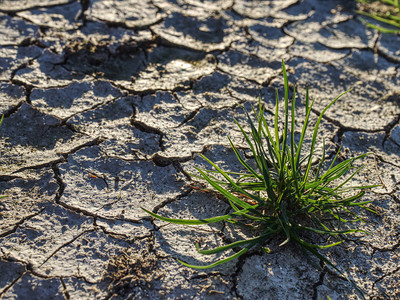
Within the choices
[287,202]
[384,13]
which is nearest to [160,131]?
[287,202]

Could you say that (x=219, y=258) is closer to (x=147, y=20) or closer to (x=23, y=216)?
(x=23, y=216)

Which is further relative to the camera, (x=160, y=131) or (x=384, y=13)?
(x=384, y=13)

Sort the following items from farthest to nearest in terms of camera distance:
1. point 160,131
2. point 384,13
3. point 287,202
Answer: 1. point 384,13
2. point 160,131
3. point 287,202

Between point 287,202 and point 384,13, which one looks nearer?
point 287,202

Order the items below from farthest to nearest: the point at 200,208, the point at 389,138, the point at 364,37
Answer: the point at 364,37 → the point at 389,138 → the point at 200,208

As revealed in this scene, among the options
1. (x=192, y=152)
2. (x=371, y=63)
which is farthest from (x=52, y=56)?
(x=371, y=63)

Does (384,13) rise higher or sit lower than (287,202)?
higher

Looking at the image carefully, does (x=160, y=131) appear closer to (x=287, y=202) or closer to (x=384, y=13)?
(x=287, y=202)

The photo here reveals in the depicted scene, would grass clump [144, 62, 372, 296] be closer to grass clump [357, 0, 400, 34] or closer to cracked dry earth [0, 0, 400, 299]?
cracked dry earth [0, 0, 400, 299]

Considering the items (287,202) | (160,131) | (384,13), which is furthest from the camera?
(384,13)
